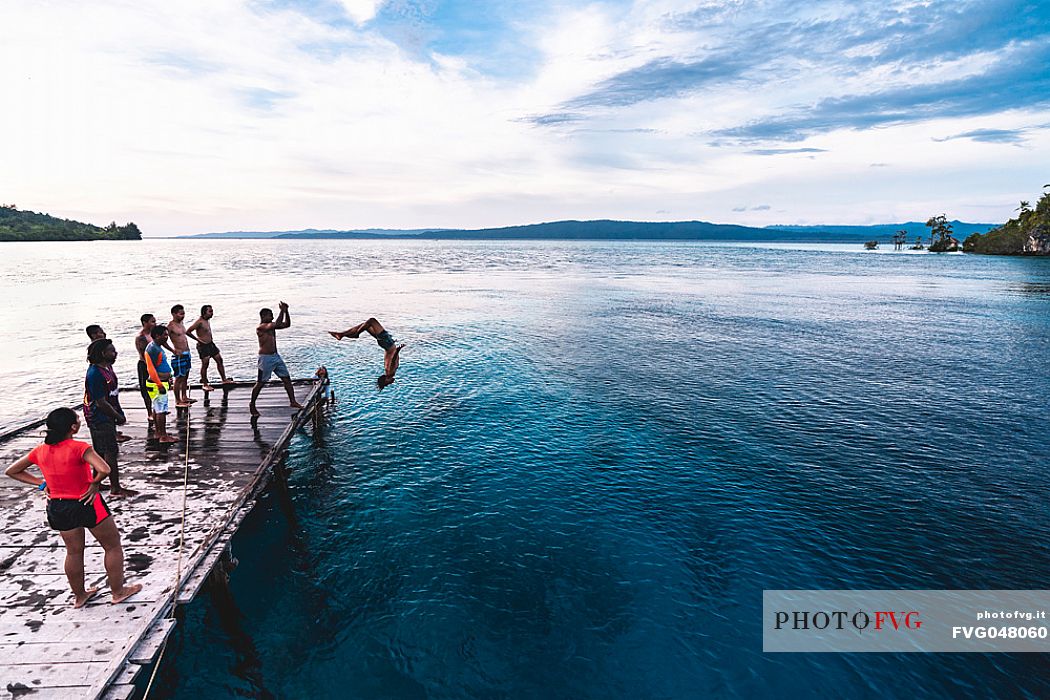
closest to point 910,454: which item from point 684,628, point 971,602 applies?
point 971,602

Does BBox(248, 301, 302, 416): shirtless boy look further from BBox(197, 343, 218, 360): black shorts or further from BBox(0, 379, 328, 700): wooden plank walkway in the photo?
BBox(197, 343, 218, 360): black shorts

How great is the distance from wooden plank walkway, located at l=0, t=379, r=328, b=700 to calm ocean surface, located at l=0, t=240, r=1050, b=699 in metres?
2.01

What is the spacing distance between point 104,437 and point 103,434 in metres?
0.07

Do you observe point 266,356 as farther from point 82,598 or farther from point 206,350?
point 82,598

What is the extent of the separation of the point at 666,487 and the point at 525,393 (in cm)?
1045

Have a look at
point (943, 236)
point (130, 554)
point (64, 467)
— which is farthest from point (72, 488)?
point (943, 236)

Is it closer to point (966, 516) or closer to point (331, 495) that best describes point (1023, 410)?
point (966, 516)

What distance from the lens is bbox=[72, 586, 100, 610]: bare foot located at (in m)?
7.76

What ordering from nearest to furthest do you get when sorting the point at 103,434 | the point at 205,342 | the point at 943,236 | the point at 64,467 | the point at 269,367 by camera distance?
the point at 64,467 < the point at 103,434 < the point at 269,367 < the point at 205,342 < the point at 943,236

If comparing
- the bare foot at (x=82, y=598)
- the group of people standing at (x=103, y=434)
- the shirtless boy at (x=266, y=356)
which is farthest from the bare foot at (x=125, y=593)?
the shirtless boy at (x=266, y=356)

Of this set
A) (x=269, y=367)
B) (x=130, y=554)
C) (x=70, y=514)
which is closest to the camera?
(x=70, y=514)

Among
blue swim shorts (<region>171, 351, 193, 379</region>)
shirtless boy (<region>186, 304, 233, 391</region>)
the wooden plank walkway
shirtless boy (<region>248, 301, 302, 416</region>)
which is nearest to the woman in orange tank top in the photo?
the wooden plank walkway

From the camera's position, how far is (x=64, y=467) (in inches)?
288

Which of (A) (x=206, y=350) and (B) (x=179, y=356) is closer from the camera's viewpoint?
(B) (x=179, y=356)
